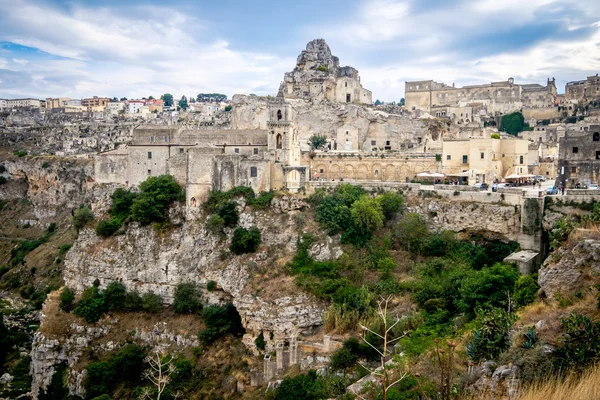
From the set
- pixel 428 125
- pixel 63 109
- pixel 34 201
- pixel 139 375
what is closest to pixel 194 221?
pixel 139 375

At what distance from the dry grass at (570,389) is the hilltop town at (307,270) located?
1.69 metres

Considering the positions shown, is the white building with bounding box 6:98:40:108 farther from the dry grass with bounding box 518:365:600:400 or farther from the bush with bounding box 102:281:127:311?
the dry grass with bounding box 518:365:600:400

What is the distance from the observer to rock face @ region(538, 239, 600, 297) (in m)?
16.5

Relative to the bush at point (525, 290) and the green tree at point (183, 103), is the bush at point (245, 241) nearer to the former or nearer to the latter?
the bush at point (525, 290)

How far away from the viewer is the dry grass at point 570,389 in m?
9.30

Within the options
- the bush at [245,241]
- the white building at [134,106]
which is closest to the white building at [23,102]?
the white building at [134,106]

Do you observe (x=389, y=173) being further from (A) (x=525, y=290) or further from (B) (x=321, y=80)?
(B) (x=321, y=80)

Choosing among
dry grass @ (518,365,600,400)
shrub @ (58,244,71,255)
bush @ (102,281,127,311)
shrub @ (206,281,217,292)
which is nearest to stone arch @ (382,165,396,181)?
shrub @ (206,281,217,292)

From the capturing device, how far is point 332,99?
54.0 metres

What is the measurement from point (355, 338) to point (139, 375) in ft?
43.8

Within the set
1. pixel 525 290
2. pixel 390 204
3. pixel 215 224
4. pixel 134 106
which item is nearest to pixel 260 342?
pixel 215 224

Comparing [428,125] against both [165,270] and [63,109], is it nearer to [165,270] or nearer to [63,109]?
[165,270]

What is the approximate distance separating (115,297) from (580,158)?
2751 centimetres

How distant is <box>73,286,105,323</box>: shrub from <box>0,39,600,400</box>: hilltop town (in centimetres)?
11
